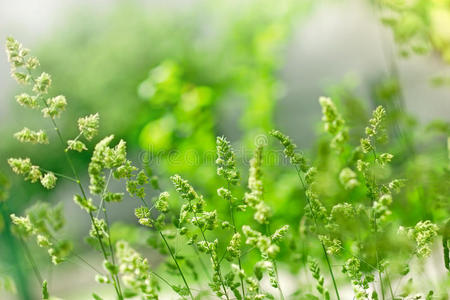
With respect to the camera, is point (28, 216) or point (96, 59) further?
point (96, 59)

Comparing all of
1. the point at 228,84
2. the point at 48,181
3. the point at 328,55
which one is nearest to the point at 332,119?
the point at 48,181

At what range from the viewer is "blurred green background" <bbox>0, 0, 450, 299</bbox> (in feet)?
3.85

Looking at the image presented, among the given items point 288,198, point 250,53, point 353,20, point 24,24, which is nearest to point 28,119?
point 24,24

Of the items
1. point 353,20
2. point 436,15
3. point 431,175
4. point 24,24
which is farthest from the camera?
point 24,24

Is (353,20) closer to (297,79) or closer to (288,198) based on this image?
(297,79)

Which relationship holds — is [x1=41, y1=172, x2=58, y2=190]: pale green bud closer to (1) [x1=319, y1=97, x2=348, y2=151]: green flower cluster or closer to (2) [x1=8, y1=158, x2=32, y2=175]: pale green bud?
(2) [x1=8, y1=158, x2=32, y2=175]: pale green bud

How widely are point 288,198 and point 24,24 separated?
17.0ft

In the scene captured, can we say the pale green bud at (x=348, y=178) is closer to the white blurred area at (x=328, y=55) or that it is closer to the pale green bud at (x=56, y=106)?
the pale green bud at (x=56, y=106)

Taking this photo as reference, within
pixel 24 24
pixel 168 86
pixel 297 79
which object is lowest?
pixel 168 86

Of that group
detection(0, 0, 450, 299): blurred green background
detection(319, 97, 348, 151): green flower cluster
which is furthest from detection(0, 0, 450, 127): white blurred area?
→ detection(319, 97, 348, 151): green flower cluster

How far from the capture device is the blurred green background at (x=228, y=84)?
117 centimetres

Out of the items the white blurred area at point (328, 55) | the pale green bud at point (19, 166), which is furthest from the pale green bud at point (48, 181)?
the white blurred area at point (328, 55)

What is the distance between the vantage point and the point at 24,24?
19.5 ft

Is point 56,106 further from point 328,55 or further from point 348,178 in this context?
point 328,55
